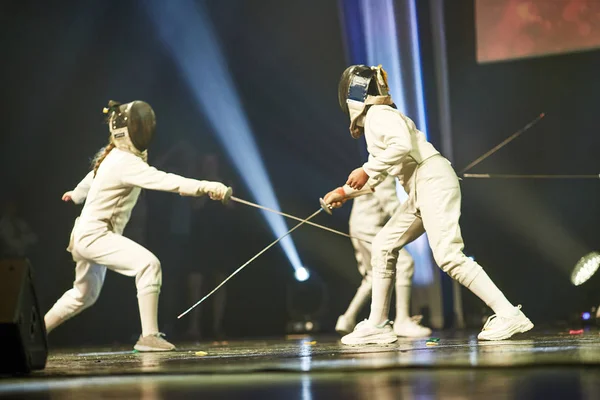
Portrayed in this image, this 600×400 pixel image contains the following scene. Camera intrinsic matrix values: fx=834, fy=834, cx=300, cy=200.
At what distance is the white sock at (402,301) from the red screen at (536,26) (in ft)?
8.91

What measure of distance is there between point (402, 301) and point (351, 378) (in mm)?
3236

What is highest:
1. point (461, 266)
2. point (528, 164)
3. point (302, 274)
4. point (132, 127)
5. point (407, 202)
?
Result: point (528, 164)

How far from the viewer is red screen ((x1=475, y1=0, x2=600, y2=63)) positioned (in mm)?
6875

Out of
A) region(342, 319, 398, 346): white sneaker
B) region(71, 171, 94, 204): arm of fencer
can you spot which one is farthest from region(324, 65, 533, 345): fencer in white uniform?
region(71, 171, 94, 204): arm of fencer

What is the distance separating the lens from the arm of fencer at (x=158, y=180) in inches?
166

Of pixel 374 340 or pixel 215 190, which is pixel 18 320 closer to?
pixel 215 190

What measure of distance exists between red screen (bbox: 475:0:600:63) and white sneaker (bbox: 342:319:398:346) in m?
3.79

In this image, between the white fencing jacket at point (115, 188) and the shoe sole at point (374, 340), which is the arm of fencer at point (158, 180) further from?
the shoe sole at point (374, 340)

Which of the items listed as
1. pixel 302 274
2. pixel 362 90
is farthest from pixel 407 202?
pixel 302 274

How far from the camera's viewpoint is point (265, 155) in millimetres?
7680

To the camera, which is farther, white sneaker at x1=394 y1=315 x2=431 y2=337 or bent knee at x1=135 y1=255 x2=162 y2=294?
white sneaker at x1=394 y1=315 x2=431 y2=337

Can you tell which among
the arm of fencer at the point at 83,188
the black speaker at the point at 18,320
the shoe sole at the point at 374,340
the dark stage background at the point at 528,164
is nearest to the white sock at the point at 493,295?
the shoe sole at the point at 374,340

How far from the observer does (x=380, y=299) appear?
163 inches

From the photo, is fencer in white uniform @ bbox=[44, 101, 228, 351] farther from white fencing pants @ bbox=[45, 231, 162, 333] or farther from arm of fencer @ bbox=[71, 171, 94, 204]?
arm of fencer @ bbox=[71, 171, 94, 204]
